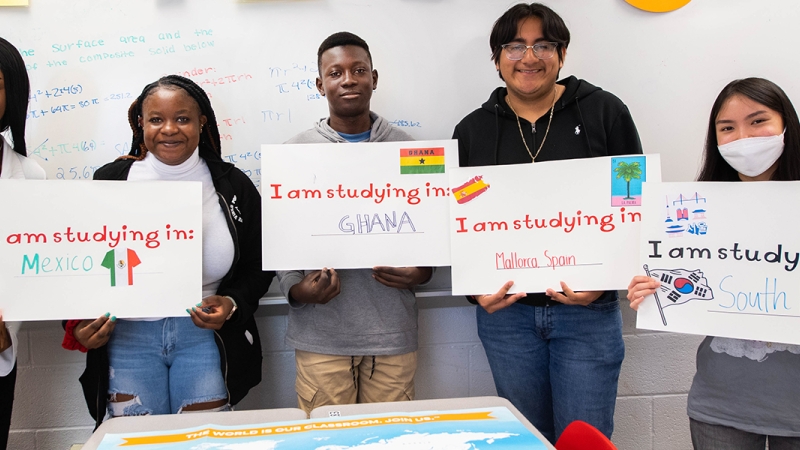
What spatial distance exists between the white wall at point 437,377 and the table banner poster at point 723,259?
92 centimetres

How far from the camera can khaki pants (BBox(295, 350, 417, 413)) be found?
185 cm

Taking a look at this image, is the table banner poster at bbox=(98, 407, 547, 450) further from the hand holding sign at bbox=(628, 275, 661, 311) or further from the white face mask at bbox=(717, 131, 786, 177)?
the white face mask at bbox=(717, 131, 786, 177)

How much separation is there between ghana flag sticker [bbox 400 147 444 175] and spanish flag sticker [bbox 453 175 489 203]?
0.11 m

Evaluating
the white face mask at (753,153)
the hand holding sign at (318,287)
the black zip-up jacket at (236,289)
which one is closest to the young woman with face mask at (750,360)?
the white face mask at (753,153)

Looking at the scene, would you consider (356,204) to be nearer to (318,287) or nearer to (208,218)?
(318,287)

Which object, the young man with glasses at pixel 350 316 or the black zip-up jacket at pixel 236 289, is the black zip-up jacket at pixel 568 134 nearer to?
the young man with glasses at pixel 350 316

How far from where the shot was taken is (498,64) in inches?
71.1

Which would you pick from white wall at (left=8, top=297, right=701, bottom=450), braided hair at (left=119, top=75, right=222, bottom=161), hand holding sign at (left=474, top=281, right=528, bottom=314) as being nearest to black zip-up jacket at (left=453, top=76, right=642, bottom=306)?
hand holding sign at (left=474, top=281, right=528, bottom=314)

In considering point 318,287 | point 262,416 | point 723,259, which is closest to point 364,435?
point 262,416

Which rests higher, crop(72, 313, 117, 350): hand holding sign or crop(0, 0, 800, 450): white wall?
crop(0, 0, 800, 450): white wall

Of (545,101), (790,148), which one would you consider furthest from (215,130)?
(790,148)

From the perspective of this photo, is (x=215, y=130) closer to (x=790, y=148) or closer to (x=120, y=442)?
(x=120, y=442)

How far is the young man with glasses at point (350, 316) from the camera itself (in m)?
1.83

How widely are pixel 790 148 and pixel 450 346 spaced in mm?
1426
